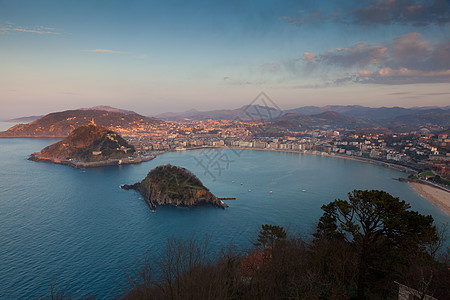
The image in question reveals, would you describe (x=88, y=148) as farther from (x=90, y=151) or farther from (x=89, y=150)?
(x=90, y=151)

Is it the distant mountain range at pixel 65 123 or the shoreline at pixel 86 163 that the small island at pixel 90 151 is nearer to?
the shoreline at pixel 86 163

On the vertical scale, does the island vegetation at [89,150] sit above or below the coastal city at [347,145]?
above

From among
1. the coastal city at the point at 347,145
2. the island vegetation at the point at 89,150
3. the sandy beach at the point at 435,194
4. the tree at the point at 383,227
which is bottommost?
the sandy beach at the point at 435,194

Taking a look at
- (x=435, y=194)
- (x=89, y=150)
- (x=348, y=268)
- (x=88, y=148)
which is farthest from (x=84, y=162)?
(x=435, y=194)

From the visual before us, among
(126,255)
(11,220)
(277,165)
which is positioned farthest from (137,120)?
(126,255)

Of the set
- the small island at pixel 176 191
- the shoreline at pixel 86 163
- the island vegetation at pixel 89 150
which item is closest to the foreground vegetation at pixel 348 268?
the small island at pixel 176 191

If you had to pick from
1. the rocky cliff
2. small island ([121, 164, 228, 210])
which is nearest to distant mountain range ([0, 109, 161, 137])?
the rocky cliff
